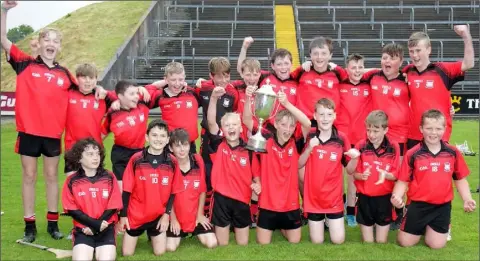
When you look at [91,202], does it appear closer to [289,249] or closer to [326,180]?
[289,249]

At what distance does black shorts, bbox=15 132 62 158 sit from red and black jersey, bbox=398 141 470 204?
10.8 feet

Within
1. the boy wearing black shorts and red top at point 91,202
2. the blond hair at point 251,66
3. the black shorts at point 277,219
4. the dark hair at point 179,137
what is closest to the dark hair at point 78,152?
the boy wearing black shorts and red top at point 91,202

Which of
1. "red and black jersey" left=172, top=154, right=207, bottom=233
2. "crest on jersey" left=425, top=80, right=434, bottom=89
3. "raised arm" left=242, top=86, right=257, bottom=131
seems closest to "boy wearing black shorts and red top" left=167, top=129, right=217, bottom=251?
"red and black jersey" left=172, top=154, right=207, bottom=233

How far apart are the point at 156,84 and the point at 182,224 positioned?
155 centimetres

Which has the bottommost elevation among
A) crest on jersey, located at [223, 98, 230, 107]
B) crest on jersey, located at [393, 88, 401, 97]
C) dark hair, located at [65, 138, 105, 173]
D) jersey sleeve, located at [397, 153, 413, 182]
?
jersey sleeve, located at [397, 153, 413, 182]

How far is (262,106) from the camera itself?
4883 millimetres

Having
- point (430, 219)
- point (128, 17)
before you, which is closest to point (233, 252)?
point (430, 219)

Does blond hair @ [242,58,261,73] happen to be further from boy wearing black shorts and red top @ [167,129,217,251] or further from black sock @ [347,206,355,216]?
black sock @ [347,206,355,216]

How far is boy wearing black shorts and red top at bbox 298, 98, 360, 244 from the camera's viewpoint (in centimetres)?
519

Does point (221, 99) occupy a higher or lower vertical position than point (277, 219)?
higher

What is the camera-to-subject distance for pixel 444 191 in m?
4.95

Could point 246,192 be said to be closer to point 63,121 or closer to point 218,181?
point 218,181

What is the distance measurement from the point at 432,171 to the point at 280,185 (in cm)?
136

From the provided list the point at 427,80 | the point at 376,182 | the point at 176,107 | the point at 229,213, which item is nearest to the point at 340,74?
the point at 427,80
